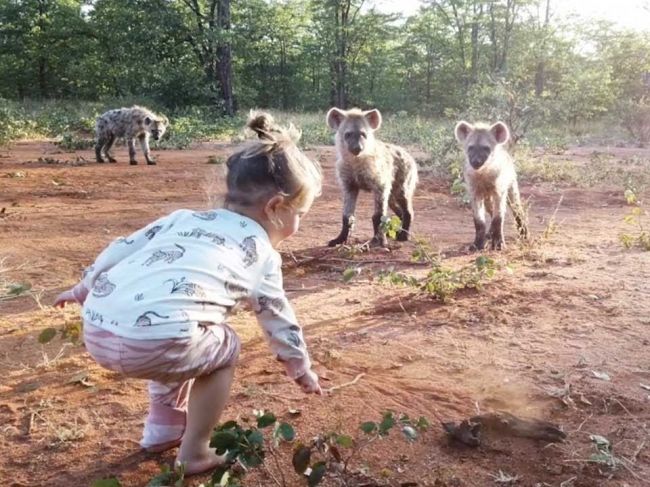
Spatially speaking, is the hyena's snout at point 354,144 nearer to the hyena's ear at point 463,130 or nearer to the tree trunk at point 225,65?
the hyena's ear at point 463,130

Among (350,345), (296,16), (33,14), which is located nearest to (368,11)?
(296,16)

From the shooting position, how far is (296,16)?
110ft

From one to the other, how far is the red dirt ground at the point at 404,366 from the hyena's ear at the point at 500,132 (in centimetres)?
119

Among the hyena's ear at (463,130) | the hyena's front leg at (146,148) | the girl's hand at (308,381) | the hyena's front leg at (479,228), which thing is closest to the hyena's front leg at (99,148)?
the hyena's front leg at (146,148)

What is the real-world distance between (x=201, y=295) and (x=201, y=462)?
662 millimetres

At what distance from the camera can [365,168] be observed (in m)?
6.67

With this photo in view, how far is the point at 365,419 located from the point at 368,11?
32486 mm

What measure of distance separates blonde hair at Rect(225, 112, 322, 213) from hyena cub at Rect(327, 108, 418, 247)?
12.7ft

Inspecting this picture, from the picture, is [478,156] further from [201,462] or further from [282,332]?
[201,462]

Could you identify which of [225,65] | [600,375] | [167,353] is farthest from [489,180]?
[225,65]

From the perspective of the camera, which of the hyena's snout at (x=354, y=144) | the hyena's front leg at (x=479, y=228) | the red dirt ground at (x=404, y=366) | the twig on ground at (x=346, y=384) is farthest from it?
the hyena's snout at (x=354, y=144)

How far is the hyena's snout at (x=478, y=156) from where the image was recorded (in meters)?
6.45

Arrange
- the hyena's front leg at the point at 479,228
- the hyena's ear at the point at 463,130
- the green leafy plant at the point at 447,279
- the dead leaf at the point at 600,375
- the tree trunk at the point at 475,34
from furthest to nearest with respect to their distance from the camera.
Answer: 1. the tree trunk at the point at 475,34
2. the hyena's ear at the point at 463,130
3. the hyena's front leg at the point at 479,228
4. the green leafy plant at the point at 447,279
5. the dead leaf at the point at 600,375

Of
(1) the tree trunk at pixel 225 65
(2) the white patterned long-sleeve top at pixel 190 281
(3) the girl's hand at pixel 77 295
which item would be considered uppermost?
(1) the tree trunk at pixel 225 65
